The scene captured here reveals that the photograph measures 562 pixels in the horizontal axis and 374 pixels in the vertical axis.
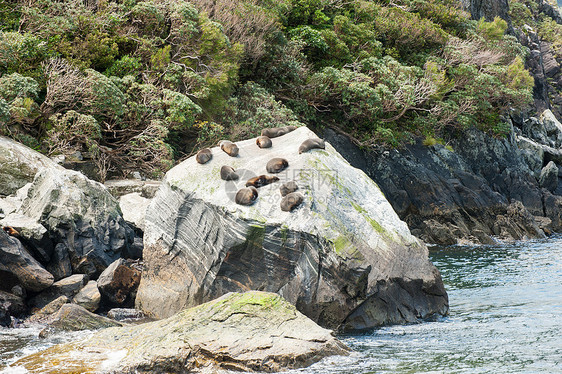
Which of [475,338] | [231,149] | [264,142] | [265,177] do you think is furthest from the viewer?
[264,142]

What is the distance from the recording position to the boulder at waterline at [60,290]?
36.6 feet

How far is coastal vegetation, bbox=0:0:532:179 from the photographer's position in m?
18.5

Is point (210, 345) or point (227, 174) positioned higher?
point (227, 174)

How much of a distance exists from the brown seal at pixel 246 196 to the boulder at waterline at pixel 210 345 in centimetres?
217

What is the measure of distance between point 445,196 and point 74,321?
22820 mm

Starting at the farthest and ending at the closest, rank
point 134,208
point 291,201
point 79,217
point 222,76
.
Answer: point 222,76 → point 134,208 → point 79,217 → point 291,201

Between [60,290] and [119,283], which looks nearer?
[60,290]

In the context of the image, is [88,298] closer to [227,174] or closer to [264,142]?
[227,174]

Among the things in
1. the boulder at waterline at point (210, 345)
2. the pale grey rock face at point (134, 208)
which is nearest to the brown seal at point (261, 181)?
the boulder at waterline at point (210, 345)

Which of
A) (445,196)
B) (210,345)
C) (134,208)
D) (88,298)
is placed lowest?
(445,196)

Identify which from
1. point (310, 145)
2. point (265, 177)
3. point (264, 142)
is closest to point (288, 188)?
point (265, 177)

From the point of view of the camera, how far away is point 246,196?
10.7 metres

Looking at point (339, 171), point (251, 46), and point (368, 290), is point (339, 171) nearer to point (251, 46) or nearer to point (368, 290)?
point (368, 290)

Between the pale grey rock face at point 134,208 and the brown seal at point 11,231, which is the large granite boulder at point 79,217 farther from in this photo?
the pale grey rock face at point 134,208
